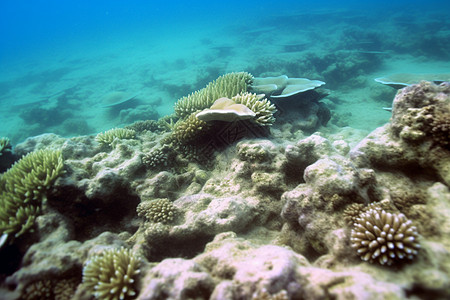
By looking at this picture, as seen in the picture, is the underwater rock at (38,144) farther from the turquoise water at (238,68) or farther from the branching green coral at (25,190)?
the turquoise water at (238,68)

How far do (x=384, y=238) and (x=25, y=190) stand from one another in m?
5.40

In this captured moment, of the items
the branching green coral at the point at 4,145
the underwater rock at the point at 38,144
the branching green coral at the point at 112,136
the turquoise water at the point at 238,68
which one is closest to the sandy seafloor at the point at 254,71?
the turquoise water at the point at 238,68

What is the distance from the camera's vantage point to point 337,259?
270 centimetres

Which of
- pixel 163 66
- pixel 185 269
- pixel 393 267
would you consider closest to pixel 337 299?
pixel 393 267

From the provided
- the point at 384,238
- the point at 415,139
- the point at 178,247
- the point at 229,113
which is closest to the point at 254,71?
the point at 229,113

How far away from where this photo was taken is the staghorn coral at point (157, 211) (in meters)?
3.94

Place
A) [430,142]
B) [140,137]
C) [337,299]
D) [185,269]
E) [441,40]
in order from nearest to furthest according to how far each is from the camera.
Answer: [337,299] → [185,269] → [430,142] → [140,137] → [441,40]

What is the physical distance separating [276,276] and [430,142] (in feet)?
9.73

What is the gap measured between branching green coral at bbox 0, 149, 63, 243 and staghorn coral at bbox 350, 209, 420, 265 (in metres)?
4.83

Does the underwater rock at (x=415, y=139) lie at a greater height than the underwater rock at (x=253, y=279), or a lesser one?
greater

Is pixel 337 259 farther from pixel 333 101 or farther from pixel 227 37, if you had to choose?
pixel 227 37

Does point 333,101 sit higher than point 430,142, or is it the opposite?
point 430,142

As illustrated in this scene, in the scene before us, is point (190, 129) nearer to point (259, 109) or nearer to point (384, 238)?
point (259, 109)

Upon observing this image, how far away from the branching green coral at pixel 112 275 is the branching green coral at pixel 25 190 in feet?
5.28
